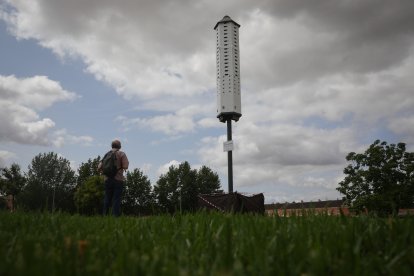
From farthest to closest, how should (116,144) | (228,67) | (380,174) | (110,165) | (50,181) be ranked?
1. (50,181)
2. (380,174)
3. (228,67)
4. (116,144)
5. (110,165)

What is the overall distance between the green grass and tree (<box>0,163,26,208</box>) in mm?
61044

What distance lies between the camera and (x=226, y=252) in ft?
5.87

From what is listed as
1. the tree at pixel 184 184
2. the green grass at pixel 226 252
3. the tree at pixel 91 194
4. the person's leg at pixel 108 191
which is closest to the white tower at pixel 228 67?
the person's leg at pixel 108 191

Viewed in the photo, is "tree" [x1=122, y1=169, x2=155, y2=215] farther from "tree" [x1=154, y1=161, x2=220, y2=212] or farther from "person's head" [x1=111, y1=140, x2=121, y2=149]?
"person's head" [x1=111, y1=140, x2=121, y2=149]

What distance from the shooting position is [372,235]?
2.50 m

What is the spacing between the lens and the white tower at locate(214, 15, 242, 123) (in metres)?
18.8

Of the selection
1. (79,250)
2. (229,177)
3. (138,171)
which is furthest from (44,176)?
(79,250)

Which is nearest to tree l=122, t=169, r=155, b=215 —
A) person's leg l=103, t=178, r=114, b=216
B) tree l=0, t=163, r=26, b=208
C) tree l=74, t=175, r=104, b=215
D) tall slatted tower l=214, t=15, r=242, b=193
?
tree l=74, t=175, r=104, b=215

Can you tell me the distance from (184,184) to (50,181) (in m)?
23.1

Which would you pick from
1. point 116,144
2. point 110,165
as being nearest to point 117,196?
point 110,165

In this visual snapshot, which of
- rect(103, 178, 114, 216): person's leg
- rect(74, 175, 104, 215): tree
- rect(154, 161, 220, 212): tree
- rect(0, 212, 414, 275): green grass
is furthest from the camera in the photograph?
rect(154, 161, 220, 212): tree

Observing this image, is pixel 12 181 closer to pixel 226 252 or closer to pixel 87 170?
pixel 87 170

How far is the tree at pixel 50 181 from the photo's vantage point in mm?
60125

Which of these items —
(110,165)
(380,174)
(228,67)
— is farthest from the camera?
(380,174)
